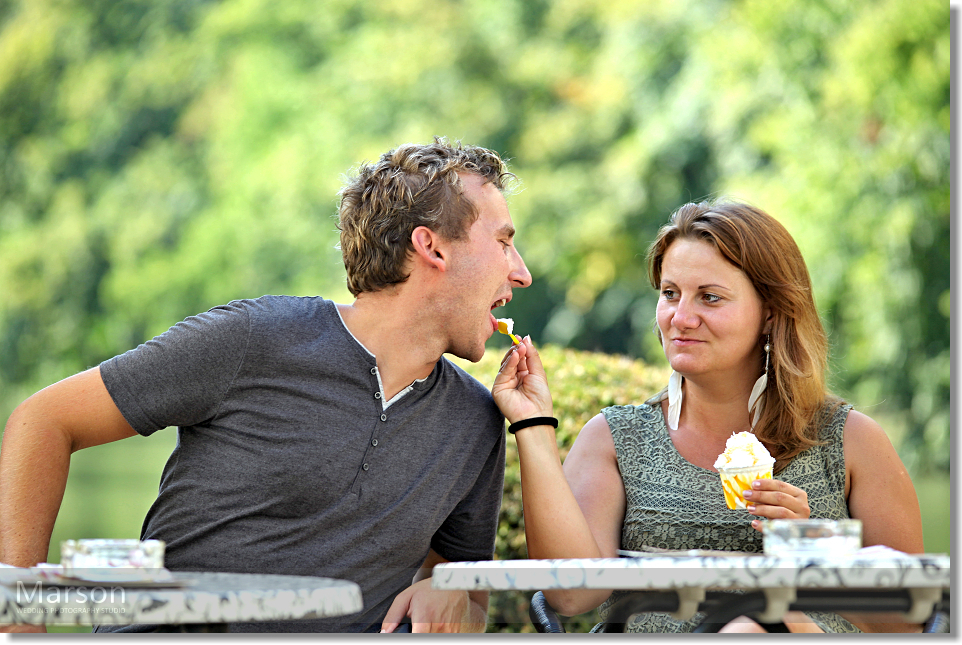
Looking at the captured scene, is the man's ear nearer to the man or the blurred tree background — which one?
the man

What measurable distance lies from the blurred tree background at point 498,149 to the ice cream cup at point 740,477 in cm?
781

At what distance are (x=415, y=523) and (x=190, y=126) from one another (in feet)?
59.1

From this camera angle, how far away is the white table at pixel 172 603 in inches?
55.4

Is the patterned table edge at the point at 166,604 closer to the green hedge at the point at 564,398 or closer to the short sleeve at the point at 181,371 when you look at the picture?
the short sleeve at the point at 181,371

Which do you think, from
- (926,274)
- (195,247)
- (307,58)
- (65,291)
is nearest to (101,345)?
(65,291)

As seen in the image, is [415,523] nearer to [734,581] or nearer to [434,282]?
[434,282]

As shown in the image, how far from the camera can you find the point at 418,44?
54.1 feet

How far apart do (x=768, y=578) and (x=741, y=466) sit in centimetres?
80

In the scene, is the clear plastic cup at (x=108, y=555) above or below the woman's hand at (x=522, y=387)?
below

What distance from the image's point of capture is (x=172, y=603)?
4.61 ft

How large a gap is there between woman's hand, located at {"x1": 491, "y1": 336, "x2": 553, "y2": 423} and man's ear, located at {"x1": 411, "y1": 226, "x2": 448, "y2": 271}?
330 mm

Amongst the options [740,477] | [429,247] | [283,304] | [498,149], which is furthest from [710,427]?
[498,149]

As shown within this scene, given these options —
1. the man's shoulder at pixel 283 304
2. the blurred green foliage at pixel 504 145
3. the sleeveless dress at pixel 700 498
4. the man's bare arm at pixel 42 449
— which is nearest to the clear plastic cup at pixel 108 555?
the man's bare arm at pixel 42 449

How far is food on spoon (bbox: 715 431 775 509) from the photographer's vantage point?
2.31m
